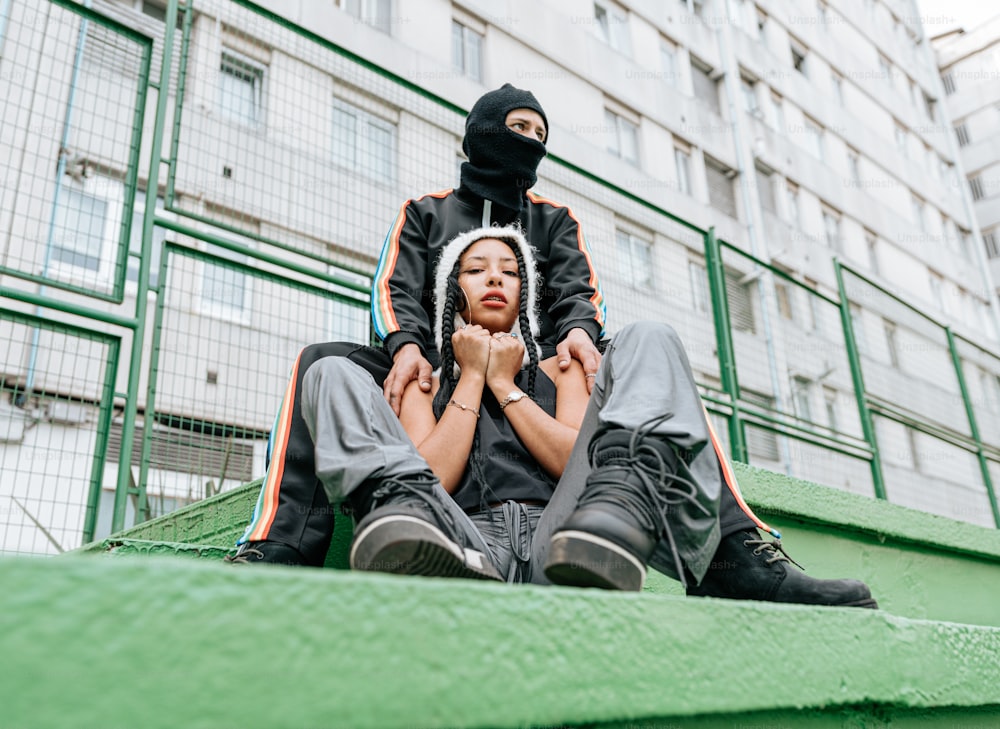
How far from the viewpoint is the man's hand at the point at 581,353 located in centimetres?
222

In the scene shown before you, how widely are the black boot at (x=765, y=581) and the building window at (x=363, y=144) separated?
3343mm

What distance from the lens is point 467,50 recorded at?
1483 centimetres

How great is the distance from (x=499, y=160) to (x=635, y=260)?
291 centimetres

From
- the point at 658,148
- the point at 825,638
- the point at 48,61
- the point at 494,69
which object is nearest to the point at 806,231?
the point at 658,148

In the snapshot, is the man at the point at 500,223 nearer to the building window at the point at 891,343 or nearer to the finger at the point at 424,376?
the finger at the point at 424,376

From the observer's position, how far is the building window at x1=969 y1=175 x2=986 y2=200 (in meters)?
29.5

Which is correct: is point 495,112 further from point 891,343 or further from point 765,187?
point 765,187

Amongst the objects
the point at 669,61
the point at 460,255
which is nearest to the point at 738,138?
the point at 669,61

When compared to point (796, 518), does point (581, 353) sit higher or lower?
higher

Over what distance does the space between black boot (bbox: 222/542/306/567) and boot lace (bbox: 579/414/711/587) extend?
74cm

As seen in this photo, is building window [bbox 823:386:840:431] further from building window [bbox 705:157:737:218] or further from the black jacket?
building window [bbox 705:157:737:218]

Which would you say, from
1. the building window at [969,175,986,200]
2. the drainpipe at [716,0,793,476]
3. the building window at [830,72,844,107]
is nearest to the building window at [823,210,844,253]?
the drainpipe at [716,0,793,476]

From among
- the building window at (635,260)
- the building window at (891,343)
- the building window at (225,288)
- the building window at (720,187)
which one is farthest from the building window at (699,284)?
the building window at (720,187)

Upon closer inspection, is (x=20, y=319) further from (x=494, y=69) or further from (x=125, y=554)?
(x=494, y=69)
